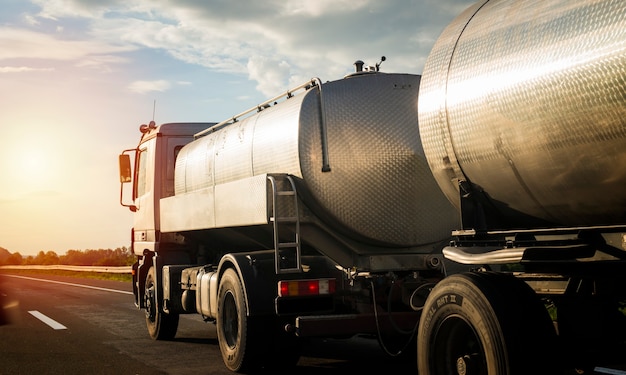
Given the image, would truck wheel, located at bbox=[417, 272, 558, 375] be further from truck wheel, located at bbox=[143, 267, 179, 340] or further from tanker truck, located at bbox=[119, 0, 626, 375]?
truck wheel, located at bbox=[143, 267, 179, 340]

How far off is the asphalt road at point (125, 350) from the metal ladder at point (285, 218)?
1.35m

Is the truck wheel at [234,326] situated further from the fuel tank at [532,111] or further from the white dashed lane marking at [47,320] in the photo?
the white dashed lane marking at [47,320]

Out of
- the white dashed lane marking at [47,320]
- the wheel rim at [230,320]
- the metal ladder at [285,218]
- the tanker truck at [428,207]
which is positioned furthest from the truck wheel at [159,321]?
the metal ladder at [285,218]

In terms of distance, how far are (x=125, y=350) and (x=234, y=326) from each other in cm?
257

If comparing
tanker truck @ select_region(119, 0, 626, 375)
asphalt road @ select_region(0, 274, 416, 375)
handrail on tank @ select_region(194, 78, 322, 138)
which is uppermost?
handrail on tank @ select_region(194, 78, 322, 138)

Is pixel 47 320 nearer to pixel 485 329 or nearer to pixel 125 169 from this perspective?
pixel 125 169

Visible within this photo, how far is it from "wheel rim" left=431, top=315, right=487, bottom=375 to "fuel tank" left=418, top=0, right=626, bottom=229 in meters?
0.88

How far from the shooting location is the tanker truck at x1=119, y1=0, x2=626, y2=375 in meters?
4.88

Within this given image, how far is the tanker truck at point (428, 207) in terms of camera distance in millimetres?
4883

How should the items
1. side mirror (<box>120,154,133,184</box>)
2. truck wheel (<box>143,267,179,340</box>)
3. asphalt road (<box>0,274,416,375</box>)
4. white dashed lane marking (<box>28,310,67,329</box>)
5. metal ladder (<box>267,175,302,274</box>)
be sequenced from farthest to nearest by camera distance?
white dashed lane marking (<box>28,310,67,329</box>)
side mirror (<box>120,154,133,184</box>)
truck wheel (<box>143,267,179,340</box>)
asphalt road (<box>0,274,416,375</box>)
metal ladder (<box>267,175,302,274</box>)

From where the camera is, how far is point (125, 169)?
13898mm

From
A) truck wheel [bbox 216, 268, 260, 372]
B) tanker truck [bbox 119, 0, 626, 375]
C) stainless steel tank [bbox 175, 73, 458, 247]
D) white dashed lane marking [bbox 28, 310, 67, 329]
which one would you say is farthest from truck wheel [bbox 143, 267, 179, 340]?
stainless steel tank [bbox 175, 73, 458, 247]

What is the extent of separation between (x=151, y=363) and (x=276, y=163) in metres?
3.10

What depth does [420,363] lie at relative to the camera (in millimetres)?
5684
